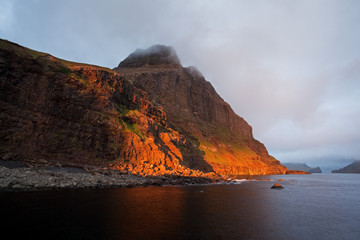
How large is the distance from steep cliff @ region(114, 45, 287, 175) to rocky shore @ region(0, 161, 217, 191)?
221 feet

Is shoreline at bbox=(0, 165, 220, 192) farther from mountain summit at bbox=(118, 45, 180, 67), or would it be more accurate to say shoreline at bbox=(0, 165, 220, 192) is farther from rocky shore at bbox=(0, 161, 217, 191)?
mountain summit at bbox=(118, 45, 180, 67)

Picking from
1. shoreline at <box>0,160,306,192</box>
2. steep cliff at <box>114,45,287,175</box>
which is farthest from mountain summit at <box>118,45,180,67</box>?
shoreline at <box>0,160,306,192</box>

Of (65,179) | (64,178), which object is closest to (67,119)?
(64,178)

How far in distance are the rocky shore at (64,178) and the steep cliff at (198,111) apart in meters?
67.5

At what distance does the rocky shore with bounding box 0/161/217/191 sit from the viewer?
1182 inches

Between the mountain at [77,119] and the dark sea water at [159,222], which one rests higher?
the mountain at [77,119]

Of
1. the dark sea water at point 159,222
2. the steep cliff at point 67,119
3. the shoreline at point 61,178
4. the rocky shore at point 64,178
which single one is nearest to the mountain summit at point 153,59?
the steep cliff at point 67,119

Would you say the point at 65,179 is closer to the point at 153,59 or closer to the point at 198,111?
the point at 198,111

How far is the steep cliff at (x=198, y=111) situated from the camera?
430 feet

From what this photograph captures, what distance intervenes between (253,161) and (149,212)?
141977 mm

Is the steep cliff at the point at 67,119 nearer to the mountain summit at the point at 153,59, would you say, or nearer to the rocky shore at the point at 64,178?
the rocky shore at the point at 64,178

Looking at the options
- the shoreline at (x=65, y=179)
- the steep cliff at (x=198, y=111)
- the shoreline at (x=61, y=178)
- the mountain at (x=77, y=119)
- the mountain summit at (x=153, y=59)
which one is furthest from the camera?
the mountain summit at (x=153, y=59)

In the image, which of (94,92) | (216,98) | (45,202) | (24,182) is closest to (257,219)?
(45,202)

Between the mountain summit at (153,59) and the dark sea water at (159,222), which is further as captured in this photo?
the mountain summit at (153,59)
